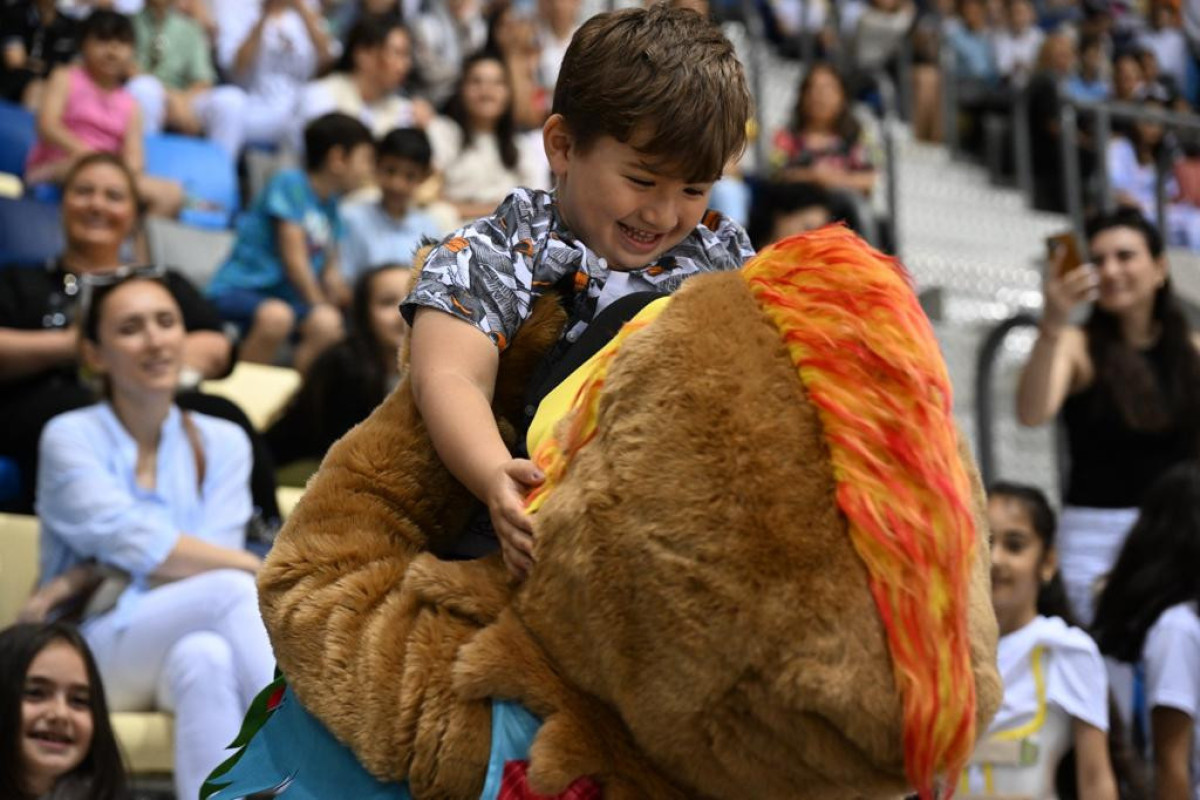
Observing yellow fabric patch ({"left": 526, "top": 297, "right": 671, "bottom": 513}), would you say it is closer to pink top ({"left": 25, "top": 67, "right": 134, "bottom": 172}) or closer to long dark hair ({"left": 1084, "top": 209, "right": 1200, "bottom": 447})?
long dark hair ({"left": 1084, "top": 209, "right": 1200, "bottom": 447})

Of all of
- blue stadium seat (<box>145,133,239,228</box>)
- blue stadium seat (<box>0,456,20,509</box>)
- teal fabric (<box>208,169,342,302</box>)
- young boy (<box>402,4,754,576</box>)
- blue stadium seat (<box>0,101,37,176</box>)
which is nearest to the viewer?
young boy (<box>402,4,754,576</box>)

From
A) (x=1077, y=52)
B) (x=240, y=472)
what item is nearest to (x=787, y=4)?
(x=1077, y=52)

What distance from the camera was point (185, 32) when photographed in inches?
307

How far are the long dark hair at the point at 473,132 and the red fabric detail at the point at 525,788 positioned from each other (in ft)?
19.0

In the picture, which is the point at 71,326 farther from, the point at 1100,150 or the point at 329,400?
the point at 1100,150

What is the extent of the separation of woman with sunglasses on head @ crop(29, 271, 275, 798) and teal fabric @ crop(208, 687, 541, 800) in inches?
61.1

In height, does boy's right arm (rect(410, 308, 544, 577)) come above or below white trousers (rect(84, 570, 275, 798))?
above

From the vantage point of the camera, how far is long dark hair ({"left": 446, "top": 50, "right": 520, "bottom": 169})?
7410mm

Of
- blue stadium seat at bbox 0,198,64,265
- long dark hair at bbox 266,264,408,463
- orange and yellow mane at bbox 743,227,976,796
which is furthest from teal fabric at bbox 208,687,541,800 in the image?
blue stadium seat at bbox 0,198,64,265

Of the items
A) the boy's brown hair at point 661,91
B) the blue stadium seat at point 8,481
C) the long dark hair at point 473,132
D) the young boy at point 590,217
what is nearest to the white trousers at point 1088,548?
the blue stadium seat at point 8,481

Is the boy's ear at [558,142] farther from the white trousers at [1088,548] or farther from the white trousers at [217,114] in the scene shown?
the white trousers at [217,114]

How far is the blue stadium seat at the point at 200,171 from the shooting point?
7062mm

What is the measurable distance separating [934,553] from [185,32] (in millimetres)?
6705

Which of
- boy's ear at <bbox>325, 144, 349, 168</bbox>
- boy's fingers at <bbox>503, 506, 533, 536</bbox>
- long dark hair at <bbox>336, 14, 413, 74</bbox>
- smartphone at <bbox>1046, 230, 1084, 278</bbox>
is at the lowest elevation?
smartphone at <bbox>1046, 230, 1084, 278</bbox>
